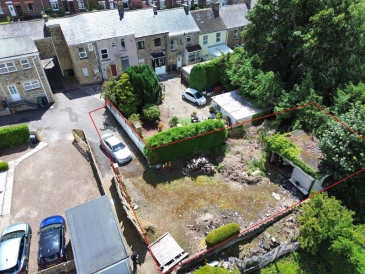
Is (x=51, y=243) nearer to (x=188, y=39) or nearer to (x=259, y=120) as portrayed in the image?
(x=259, y=120)

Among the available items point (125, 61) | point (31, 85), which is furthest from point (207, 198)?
point (31, 85)

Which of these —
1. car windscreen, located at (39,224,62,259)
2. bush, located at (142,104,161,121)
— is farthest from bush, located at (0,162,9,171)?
bush, located at (142,104,161,121)

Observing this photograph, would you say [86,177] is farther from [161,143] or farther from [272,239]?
[272,239]

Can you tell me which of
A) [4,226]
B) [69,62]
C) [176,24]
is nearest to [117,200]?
[4,226]

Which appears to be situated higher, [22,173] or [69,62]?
[69,62]

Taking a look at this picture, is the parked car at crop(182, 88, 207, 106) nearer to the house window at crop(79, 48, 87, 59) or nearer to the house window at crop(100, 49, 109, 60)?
the house window at crop(100, 49, 109, 60)

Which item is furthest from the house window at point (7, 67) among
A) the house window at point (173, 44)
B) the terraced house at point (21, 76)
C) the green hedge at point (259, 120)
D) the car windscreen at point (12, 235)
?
the green hedge at point (259, 120)
